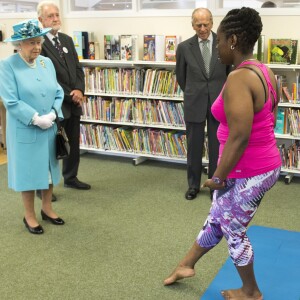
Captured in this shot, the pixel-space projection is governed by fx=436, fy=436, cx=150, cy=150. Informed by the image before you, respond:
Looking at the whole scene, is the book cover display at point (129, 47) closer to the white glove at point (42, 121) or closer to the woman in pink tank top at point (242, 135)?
the white glove at point (42, 121)

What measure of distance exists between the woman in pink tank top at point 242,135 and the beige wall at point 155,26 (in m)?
2.57

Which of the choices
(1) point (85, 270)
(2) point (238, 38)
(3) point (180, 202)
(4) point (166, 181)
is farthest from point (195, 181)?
(2) point (238, 38)

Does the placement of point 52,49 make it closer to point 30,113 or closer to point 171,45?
point 30,113

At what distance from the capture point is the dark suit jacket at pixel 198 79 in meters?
3.76

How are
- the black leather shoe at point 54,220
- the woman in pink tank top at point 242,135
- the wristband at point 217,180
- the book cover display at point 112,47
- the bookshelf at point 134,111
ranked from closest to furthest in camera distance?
1. the woman in pink tank top at point 242,135
2. the wristband at point 217,180
3. the black leather shoe at point 54,220
4. the bookshelf at point 134,111
5. the book cover display at point 112,47

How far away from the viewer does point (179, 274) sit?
8.02ft

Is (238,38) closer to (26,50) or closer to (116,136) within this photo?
(26,50)

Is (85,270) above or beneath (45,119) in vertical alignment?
beneath

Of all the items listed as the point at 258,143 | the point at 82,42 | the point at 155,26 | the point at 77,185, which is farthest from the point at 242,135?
the point at 82,42

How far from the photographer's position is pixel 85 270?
8.91ft

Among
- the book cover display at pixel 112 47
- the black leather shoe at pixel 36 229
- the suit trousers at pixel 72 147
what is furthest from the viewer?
the book cover display at pixel 112 47

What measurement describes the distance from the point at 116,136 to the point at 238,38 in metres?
3.31

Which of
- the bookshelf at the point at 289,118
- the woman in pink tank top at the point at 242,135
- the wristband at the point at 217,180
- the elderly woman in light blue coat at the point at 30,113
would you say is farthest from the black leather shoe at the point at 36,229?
the bookshelf at the point at 289,118

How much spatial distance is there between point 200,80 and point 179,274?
74.6 inches
